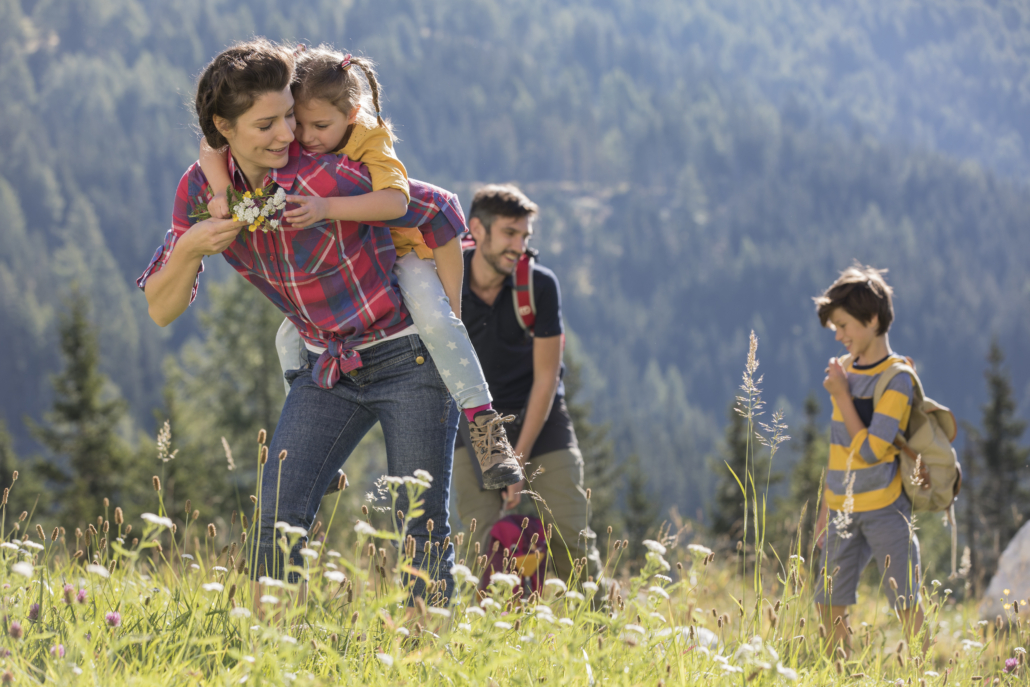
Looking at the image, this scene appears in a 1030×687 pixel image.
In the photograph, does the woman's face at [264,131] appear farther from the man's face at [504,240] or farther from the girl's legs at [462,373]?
the man's face at [504,240]

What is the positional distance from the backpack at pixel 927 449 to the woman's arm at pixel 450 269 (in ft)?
8.18

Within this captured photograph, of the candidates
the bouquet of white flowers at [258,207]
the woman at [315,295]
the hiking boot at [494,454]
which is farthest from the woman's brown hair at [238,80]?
the hiking boot at [494,454]

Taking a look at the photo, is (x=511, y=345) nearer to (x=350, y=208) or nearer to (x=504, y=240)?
(x=504, y=240)

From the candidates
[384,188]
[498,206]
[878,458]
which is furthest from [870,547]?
[384,188]

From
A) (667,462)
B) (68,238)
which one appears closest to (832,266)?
(667,462)

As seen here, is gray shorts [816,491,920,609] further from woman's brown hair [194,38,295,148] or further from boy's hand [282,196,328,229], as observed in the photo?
woman's brown hair [194,38,295,148]

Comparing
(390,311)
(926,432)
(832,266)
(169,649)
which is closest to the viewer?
(169,649)

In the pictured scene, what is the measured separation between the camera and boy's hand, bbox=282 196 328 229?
2.66 meters

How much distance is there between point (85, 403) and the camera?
3150 centimetres

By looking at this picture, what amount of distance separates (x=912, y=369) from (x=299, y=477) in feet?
10.7

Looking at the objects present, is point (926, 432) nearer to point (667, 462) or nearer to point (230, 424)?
point (230, 424)

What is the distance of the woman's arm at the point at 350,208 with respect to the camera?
267cm

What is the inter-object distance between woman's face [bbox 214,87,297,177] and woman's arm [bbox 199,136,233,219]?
0.07m

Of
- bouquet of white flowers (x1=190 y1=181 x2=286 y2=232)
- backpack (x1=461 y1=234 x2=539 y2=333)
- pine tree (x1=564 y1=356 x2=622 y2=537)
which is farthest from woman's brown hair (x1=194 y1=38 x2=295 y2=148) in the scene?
pine tree (x1=564 y1=356 x2=622 y2=537)
